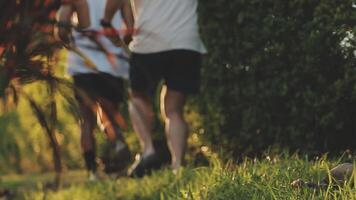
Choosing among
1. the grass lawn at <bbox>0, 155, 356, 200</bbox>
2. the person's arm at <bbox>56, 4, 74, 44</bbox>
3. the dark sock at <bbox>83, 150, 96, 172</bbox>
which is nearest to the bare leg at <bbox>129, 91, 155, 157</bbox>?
the grass lawn at <bbox>0, 155, 356, 200</bbox>

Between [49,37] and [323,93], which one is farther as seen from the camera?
[323,93]

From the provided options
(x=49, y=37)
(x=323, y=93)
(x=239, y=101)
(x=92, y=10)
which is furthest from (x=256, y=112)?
(x=49, y=37)

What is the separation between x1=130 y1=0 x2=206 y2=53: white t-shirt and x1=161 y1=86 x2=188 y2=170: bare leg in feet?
1.13

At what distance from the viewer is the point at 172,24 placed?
7.22 metres

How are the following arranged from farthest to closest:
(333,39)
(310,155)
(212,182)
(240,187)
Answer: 1. (310,155)
2. (333,39)
3. (212,182)
4. (240,187)

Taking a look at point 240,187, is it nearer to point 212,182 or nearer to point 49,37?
point 212,182

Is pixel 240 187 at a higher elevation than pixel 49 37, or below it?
below

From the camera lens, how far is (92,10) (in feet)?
26.7

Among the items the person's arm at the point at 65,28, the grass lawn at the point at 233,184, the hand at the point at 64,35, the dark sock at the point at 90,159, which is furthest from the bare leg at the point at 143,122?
the hand at the point at 64,35

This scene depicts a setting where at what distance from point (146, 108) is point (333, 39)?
1.88m

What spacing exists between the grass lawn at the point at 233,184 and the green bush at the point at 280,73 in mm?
604

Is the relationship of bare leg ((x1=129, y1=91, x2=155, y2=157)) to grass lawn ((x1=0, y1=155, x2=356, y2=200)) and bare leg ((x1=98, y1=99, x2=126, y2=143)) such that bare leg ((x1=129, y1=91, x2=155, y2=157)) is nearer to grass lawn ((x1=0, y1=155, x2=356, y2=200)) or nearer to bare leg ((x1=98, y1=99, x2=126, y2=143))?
grass lawn ((x1=0, y1=155, x2=356, y2=200))

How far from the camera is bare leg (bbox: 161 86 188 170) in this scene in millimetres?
7254

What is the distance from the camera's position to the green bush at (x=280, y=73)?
624 centimetres
